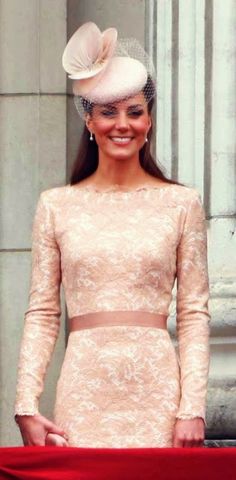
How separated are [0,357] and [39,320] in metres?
3.44

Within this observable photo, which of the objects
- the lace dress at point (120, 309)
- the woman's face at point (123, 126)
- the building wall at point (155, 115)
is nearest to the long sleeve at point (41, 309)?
the lace dress at point (120, 309)

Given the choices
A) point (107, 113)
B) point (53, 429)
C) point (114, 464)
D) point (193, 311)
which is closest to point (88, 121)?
point (107, 113)

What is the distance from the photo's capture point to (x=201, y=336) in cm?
784

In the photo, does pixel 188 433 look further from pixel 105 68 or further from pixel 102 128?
pixel 105 68

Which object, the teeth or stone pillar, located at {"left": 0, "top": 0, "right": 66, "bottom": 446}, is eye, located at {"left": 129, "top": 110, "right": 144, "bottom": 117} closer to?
the teeth

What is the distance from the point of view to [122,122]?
311 inches

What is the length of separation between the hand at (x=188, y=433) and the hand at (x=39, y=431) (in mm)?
333

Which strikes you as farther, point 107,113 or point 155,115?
point 155,115

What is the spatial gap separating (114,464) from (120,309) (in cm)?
64

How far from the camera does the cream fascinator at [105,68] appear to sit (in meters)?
7.95

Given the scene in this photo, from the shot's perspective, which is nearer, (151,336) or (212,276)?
(151,336)

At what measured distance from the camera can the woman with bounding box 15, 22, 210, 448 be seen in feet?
25.5

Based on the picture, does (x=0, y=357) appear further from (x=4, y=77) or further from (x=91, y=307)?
(x=91, y=307)

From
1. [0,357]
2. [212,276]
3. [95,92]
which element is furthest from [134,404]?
[0,357]
